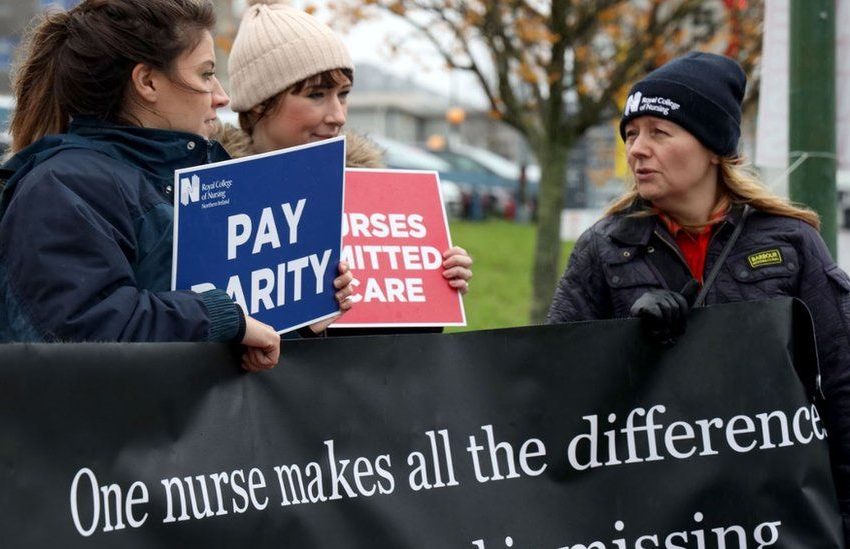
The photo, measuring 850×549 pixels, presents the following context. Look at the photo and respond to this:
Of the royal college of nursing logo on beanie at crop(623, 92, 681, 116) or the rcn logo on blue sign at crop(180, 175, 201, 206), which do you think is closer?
the rcn logo on blue sign at crop(180, 175, 201, 206)

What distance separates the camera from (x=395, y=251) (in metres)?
3.70

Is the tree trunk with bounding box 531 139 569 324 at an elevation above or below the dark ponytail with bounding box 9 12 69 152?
above

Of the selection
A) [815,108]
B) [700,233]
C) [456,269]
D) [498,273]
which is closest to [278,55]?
[456,269]

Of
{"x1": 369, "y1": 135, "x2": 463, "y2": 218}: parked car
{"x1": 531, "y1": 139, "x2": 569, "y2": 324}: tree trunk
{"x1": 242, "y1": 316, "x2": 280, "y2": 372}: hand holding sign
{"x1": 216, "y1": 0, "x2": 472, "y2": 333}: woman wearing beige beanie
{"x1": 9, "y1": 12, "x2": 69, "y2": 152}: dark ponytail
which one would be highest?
{"x1": 369, "y1": 135, "x2": 463, "y2": 218}: parked car

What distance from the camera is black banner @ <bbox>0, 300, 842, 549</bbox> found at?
2.70 m

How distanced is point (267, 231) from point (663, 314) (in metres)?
0.98

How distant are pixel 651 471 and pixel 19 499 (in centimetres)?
147

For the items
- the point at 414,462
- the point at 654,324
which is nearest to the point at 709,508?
the point at 654,324

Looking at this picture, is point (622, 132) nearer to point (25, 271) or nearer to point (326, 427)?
point (326, 427)

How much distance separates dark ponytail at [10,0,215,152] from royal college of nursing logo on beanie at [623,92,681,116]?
1191mm

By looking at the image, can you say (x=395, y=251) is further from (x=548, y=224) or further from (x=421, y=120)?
(x=421, y=120)

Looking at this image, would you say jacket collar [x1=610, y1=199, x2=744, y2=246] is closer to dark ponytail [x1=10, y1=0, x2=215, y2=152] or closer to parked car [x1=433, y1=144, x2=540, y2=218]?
dark ponytail [x1=10, y1=0, x2=215, y2=152]

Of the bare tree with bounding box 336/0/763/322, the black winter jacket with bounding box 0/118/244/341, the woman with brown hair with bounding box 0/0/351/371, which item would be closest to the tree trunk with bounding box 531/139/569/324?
the bare tree with bounding box 336/0/763/322

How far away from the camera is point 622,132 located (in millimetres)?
3865
